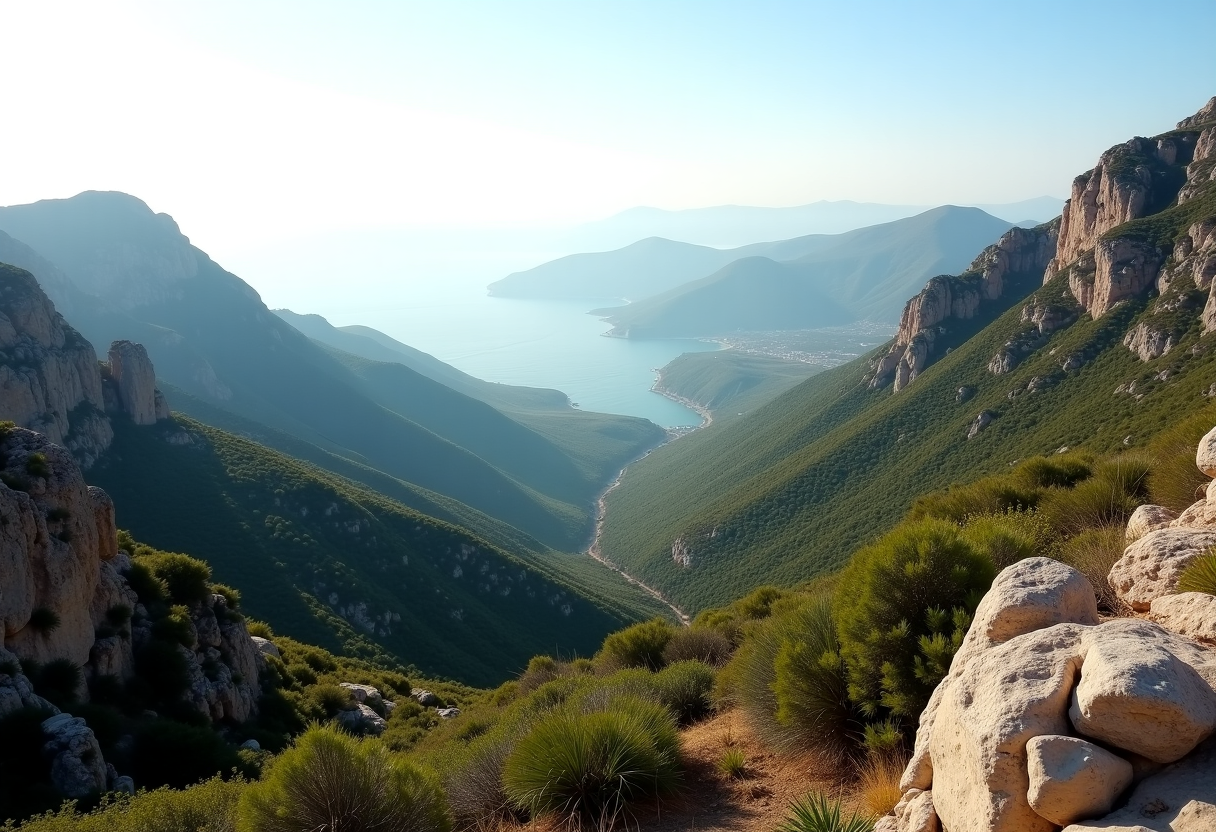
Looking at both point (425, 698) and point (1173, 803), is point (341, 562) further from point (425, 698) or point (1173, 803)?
point (1173, 803)

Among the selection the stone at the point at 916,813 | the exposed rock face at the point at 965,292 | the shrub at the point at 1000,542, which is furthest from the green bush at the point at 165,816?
the exposed rock face at the point at 965,292

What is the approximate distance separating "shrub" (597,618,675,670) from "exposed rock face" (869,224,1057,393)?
67.2 meters

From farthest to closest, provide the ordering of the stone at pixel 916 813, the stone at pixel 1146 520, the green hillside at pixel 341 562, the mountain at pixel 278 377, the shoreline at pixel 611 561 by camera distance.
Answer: the mountain at pixel 278 377 < the shoreline at pixel 611 561 < the green hillside at pixel 341 562 < the stone at pixel 1146 520 < the stone at pixel 916 813

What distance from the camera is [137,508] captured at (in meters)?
37.4

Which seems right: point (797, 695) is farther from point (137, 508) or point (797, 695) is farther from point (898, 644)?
point (137, 508)

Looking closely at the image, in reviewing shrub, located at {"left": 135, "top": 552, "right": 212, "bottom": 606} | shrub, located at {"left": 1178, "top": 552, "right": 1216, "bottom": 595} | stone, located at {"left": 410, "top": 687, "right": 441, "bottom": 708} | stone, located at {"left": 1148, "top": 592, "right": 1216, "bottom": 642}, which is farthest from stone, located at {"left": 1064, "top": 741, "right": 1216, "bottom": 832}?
stone, located at {"left": 410, "top": 687, "right": 441, "bottom": 708}

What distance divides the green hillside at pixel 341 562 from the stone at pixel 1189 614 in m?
29.8

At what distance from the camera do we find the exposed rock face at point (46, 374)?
37.9 metres

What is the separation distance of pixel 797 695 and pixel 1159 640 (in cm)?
320

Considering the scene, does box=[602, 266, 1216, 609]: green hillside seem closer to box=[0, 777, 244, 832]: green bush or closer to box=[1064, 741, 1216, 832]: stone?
box=[1064, 741, 1216, 832]: stone

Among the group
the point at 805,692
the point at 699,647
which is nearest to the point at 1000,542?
the point at 805,692

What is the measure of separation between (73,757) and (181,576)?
7951 mm

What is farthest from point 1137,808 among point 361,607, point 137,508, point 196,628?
point 137,508

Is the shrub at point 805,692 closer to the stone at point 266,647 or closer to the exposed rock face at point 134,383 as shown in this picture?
the stone at point 266,647
